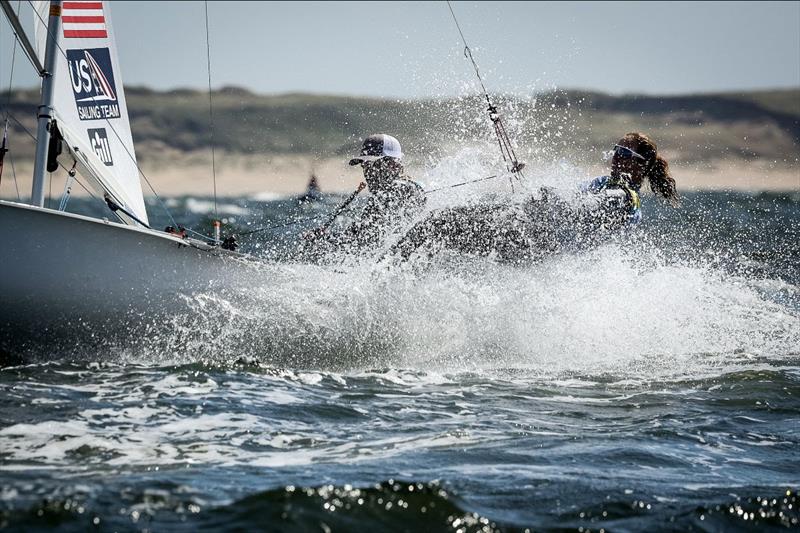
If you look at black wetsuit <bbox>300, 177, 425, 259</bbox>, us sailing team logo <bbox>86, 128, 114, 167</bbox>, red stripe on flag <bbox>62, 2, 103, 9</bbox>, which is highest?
red stripe on flag <bbox>62, 2, 103, 9</bbox>

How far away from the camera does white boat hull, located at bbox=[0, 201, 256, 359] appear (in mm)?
6254

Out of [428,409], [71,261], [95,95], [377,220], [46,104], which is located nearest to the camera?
[428,409]

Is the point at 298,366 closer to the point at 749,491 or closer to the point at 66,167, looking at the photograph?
the point at 66,167

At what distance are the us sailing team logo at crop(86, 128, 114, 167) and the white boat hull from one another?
2.06 meters

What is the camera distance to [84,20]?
855cm

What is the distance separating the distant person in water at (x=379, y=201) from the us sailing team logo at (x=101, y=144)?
1.85 metres

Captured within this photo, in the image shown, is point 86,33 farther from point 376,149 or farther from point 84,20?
point 376,149

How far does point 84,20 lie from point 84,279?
3.08 metres

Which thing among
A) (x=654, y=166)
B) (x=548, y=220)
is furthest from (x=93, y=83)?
(x=654, y=166)

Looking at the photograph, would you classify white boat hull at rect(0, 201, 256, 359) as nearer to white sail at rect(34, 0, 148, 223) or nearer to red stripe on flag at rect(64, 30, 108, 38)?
white sail at rect(34, 0, 148, 223)

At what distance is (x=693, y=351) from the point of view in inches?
332

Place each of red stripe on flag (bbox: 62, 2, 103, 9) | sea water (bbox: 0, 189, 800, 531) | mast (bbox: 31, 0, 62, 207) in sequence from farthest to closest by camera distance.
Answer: red stripe on flag (bbox: 62, 2, 103, 9), mast (bbox: 31, 0, 62, 207), sea water (bbox: 0, 189, 800, 531)

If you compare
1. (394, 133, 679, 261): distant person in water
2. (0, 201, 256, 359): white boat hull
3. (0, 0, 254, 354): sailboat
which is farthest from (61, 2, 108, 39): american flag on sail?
(394, 133, 679, 261): distant person in water

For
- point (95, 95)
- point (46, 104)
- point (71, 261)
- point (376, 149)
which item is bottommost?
point (71, 261)
